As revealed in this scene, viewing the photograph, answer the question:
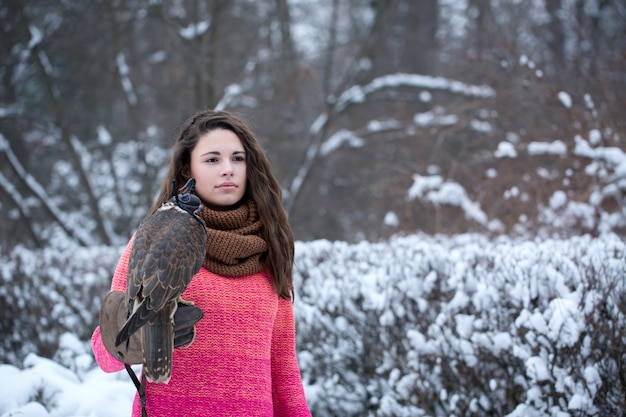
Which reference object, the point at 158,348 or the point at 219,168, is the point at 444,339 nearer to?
the point at 219,168

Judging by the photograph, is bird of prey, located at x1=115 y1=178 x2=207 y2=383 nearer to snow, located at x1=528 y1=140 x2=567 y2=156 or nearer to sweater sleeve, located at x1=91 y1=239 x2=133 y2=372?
sweater sleeve, located at x1=91 y1=239 x2=133 y2=372

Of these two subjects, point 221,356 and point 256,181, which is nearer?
point 221,356

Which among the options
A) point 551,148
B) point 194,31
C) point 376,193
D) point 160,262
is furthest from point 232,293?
point 376,193

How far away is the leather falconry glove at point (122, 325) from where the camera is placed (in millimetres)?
1692

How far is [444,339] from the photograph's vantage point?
310cm

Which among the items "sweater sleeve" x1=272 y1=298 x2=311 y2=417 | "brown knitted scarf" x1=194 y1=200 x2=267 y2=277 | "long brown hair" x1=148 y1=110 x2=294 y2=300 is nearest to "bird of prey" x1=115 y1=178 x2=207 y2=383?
"brown knitted scarf" x1=194 y1=200 x2=267 y2=277

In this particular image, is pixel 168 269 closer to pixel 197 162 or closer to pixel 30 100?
pixel 197 162

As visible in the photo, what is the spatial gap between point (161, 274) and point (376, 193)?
378 inches

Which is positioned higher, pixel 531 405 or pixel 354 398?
pixel 531 405

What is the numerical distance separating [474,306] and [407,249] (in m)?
0.80

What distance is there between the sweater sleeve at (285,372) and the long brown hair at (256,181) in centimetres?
9

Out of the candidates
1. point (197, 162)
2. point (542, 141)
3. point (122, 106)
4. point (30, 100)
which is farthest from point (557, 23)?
point (197, 162)

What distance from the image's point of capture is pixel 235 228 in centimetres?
207

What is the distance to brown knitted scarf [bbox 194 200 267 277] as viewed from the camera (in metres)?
1.97
